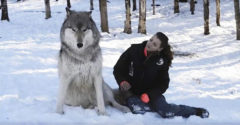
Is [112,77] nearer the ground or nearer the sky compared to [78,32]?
nearer the ground

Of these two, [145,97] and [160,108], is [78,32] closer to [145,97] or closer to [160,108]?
[145,97]

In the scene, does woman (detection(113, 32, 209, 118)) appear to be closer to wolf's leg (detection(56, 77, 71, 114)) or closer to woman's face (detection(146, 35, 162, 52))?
woman's face (detection(146, 35, 162, 52))

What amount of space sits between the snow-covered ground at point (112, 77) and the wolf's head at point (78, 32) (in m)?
1.15

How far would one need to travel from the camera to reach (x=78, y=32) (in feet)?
14.9

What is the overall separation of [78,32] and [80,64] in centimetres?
52

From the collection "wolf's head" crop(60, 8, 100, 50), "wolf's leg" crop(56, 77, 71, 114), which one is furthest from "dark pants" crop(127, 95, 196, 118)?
"wolf's head" crop(60, 8, 100, 50)

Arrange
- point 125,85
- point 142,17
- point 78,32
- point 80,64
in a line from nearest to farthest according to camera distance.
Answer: point 78,32
point 80,64
point 125,85
point 142,17

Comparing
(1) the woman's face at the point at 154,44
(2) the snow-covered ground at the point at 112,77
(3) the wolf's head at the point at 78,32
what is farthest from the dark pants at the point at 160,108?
(3) the wolf's head at the point at 78,32

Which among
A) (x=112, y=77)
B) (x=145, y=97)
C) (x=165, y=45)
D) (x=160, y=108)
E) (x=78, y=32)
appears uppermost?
(x=78, y=32)

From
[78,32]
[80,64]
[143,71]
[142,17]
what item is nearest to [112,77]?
[143,71]

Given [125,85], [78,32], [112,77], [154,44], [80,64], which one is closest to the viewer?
[78,32]

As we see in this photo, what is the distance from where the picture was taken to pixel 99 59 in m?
4.97

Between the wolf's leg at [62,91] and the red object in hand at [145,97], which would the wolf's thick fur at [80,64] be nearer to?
the wolf's leg at [62,91]

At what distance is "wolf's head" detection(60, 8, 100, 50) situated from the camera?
4.55 metres
